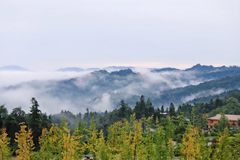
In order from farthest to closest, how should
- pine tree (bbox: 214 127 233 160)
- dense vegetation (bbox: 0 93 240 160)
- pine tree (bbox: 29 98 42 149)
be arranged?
pine tree (bbox: 29 98 42 149) → pine tree (bbox: 214 127 233 160) → dense vegetation (bbox: 0 93 240 160)

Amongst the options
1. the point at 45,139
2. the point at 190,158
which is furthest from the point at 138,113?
the point at 190,158

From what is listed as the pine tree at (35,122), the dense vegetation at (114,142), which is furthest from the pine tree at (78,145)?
the pine tree at (35,122)

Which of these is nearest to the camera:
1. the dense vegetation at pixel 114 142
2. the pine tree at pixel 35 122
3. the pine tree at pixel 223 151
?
the dense vegetation at pixel 114 142

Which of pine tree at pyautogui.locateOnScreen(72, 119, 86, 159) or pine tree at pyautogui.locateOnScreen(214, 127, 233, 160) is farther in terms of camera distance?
pine tree at pyautogui.locateOnScreen(214, 127, 233, 160)

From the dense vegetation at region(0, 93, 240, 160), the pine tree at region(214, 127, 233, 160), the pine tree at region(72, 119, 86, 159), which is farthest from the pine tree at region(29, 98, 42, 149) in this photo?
the pine tree at region(214, 127, 233, 160)

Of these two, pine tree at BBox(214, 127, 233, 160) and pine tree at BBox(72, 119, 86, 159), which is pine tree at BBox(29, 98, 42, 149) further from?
pine tree at BBox(214, 127, 233, 160)

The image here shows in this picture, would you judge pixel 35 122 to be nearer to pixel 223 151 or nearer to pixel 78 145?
pixel 78 145

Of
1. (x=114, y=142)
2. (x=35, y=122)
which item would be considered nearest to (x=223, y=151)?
(x=114, y=142)

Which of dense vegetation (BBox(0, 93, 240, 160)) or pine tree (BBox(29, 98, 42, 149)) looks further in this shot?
pine tree (BBox(29, 98, 42, 149))

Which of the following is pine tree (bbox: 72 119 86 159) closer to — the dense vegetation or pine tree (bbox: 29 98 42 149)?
the dense vegetation

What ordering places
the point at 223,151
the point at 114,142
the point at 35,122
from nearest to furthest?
the point at 223,151, the point at 114,142, the point at 35,122

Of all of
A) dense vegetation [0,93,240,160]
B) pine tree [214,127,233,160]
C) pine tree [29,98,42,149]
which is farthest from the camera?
pine tree [29,98,42,149]

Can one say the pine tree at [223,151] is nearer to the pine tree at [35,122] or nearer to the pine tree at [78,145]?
the pine tree at [78,145]

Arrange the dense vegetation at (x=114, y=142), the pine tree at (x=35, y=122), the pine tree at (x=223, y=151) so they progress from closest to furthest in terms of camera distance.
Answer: the dense vegetation at (x=114, y=142), the pine tree at (x=223, y=151), the pine tree at (x=35, y=122)
